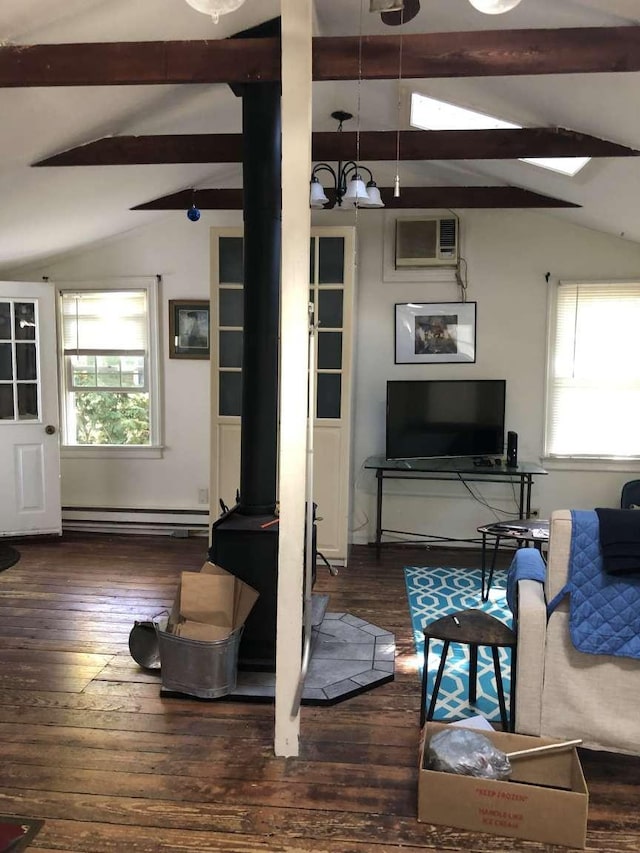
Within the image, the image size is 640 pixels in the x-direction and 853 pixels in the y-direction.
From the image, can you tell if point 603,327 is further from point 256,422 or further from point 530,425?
point 256,422

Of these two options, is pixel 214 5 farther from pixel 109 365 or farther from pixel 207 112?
pixel 109 365

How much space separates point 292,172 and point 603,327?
3410 mm

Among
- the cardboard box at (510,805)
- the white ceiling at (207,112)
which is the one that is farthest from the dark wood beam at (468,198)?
the cardboard box at (510,805)

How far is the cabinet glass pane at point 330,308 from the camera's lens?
4.40 metres

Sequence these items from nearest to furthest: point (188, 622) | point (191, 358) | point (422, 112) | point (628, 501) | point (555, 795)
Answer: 1. point (555, 795)
2. point (188, 622)
3. point (422, 112)
4. point (628, 501)
5. point (191, 358)

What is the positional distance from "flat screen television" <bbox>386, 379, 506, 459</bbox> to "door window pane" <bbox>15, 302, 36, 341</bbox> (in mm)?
2844

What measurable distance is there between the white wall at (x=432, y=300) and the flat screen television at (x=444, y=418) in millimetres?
196

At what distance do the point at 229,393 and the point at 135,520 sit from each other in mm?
1615

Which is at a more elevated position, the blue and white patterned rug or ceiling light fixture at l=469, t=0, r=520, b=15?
ceiling light fixture at l=469, t=0, r=520, b=15

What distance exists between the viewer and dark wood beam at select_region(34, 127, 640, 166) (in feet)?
10.9

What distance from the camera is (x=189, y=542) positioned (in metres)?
5.06

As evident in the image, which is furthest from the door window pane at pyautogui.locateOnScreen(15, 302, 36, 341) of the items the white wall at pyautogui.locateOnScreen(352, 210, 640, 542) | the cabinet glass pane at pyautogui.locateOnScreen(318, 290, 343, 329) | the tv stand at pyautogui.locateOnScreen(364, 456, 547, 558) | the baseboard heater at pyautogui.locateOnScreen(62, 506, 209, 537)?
the tv stand at pyautogui.locateOnScreen(364, 456, 547, 558)

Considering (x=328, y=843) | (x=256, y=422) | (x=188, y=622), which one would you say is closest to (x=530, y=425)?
(x=256, y=422)

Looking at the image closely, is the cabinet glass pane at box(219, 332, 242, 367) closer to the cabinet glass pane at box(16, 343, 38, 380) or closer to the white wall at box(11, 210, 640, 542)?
the white wall at box(11, 210, 640, 542)
